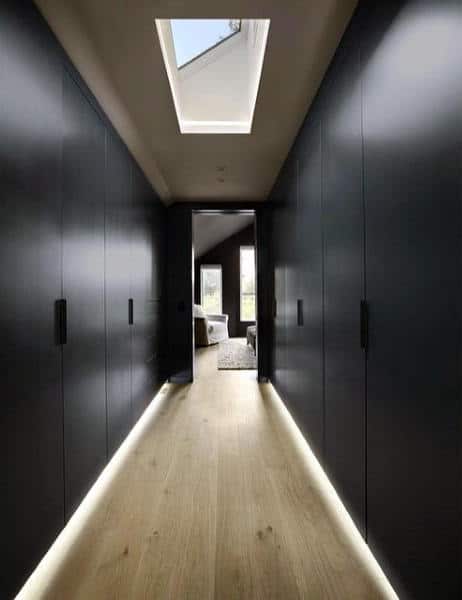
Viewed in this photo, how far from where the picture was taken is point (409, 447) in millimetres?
1132

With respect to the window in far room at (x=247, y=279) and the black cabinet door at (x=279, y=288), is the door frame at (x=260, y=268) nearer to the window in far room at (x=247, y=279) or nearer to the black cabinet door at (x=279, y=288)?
the black cabinet door at (x=279, y=288)

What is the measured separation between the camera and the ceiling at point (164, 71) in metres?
1.55

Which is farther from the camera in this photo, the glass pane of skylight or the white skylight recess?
the white skylight recess

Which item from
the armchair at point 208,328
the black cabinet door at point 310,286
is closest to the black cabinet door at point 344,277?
the black cabinet door at point 310,286

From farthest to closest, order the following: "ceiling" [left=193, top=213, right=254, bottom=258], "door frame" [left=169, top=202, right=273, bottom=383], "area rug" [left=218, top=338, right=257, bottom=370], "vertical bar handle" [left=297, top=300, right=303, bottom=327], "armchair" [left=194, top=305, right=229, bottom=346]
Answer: "armchair" [left=194, top=305, right=229, bottom=346]
"ceiling" [left=193, top=213, right=254, bottom=258]
"area rug" [left=218, top=338, right=257, bottom=370]
"door frame" [left=169, top=202, right=273, bottom=383]
"vertical bar handle" [left=297, top=300, right=303, bottom=327]

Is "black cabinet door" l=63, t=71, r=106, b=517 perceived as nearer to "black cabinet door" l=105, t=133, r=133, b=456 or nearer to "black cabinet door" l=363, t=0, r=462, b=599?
"black cabinet door" l=105, t=133, r=133, b=456

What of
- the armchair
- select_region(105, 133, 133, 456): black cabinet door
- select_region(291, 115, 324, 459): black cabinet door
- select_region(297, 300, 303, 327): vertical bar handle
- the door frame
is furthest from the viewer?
the armchair

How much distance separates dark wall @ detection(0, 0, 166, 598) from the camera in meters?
1.23

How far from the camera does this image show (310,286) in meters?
2.39

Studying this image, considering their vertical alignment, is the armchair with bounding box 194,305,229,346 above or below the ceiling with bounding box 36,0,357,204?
below

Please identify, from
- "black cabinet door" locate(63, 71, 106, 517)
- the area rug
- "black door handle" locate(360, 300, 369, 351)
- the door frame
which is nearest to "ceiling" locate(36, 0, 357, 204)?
"black cabinet door" locate(63, 71, 106, 517)

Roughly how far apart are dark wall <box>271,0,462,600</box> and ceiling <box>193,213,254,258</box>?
5.81 m

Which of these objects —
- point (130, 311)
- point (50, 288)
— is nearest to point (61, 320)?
point (50, 288)

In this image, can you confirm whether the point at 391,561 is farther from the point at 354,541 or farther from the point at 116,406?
the point at 116,406
